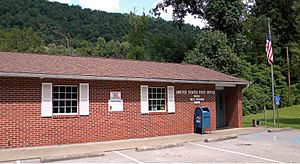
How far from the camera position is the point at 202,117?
52.1 feet

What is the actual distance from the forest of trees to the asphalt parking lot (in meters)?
11.9

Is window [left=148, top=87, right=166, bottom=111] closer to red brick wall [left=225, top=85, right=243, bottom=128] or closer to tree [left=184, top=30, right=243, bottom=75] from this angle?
red brick wall [left=225, top=85, right=243, bottom=128]

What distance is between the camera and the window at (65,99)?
1267 centimetres

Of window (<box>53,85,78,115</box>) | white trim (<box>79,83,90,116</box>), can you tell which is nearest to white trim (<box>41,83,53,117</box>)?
window (<box>53,85,78,115</box>)

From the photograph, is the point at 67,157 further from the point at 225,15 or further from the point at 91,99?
the point at 225,15

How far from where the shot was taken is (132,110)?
14.4 meters

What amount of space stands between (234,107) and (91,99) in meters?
9.40

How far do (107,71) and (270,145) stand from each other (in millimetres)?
7245

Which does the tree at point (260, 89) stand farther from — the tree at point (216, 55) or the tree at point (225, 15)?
the tree at point (225, 15)

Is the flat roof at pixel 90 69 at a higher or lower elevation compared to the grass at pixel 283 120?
higher

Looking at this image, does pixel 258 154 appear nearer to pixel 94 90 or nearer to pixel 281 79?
pixel 94 90

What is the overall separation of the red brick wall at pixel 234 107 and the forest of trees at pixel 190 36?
626 cm

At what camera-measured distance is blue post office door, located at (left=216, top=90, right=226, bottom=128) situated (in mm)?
19328

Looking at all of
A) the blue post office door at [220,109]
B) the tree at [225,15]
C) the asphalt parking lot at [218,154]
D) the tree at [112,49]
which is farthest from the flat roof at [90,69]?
the tree at [112,49]
